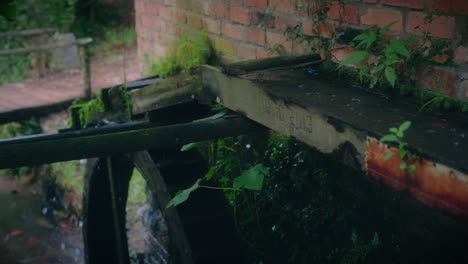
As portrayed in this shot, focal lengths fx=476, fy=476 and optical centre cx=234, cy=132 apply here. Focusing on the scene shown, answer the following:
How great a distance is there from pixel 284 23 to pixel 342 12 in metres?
0.41

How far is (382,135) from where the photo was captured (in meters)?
1.40

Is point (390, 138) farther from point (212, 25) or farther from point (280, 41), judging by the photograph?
point (212, 25)

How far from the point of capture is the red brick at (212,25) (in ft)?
9.88

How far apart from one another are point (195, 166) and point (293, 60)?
1129 mm

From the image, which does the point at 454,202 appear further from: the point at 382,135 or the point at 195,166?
the point at 195,166

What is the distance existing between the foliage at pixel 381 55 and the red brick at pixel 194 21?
1.43 m

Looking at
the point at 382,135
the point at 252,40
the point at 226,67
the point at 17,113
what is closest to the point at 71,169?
the point at 17,113

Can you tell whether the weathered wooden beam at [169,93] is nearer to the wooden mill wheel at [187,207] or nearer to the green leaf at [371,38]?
the wooden mill wheel at [187,207]

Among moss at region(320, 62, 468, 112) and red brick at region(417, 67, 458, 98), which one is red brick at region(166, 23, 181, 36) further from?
red brick at region(417, 67, 458, 98)

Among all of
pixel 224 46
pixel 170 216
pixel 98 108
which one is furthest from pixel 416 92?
pixel 98 108

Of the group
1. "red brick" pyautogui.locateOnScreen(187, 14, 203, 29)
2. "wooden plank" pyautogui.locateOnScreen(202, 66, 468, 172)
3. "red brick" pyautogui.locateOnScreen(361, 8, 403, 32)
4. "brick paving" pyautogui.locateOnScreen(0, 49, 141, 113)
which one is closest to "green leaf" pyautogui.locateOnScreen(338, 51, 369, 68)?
"wooden plank" pyautogui.locateOnScreen(202, 66, 468, 172)

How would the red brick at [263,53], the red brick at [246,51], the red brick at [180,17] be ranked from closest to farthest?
the red brick at [263,53]
the red brick at [246,51]
the red brick at [180,17]

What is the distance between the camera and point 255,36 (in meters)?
2.70

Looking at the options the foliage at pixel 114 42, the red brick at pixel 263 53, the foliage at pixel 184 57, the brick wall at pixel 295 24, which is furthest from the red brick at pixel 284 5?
the foliage at pixel 114 42
